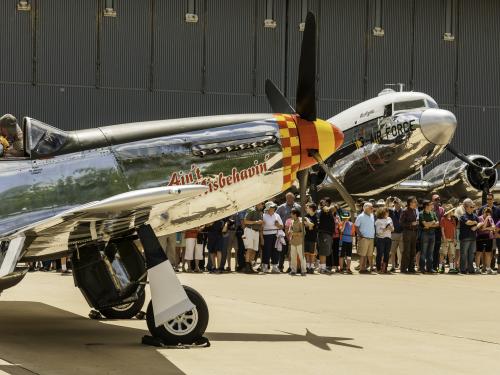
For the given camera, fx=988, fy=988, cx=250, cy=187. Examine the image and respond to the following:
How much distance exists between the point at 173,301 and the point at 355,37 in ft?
121

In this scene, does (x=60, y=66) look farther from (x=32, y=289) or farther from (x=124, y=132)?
A: (x=124, y=132)

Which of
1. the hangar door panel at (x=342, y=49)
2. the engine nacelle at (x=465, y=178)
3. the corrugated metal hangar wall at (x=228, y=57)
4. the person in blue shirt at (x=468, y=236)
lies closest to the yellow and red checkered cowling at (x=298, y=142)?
the person in blue shirt at (x=468, y=236)

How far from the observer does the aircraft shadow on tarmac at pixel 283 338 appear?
37.9ft

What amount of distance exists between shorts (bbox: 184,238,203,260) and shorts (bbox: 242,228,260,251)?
3.38ft

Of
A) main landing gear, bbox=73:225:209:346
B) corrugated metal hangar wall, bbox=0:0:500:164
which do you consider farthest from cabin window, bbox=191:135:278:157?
corrugated metal hangar wall, bbox=0:0:500:164

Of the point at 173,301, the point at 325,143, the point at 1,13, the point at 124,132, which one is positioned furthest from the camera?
the point at 1,13

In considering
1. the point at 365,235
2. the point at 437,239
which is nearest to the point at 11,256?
the point at 365,235

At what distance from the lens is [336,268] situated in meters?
23.7

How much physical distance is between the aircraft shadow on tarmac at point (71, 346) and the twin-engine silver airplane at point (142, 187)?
46cm

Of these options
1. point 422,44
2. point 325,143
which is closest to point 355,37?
point 422,44

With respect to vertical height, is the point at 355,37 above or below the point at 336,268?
above

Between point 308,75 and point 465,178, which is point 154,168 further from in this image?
point 465,178

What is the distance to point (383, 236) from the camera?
2375 centimetres

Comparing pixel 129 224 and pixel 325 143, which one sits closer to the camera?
pixel 129 224
